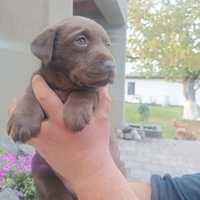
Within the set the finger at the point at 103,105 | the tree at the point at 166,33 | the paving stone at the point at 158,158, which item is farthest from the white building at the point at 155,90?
the finger at the point at 103,105

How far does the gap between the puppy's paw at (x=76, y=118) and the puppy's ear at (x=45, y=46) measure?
188mm

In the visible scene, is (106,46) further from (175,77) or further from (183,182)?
(175,77)

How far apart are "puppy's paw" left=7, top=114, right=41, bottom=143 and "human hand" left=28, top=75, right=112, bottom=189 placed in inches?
0.9

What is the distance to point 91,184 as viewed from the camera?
48.9 inches

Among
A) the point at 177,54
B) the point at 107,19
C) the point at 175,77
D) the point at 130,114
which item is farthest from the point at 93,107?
the point at 175,77

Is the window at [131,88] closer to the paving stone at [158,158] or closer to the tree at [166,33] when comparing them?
the tree at [166,33]

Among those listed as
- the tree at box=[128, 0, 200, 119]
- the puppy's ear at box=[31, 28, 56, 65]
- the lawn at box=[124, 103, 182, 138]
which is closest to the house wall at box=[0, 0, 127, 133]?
the puppy's ear at box=[31, 28, 56, 65]

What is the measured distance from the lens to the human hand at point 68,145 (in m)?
1.27

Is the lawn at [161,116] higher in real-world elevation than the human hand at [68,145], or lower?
lower

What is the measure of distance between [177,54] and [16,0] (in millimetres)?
10160

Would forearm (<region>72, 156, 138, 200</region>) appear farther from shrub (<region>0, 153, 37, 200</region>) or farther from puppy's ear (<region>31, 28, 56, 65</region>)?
shrub (<region>0, 153, 37, 200</region>)

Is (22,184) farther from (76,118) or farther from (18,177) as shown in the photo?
(76,118)

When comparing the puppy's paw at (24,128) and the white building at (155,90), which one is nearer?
the puppy's paw at (24,128)

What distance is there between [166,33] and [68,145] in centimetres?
1234
